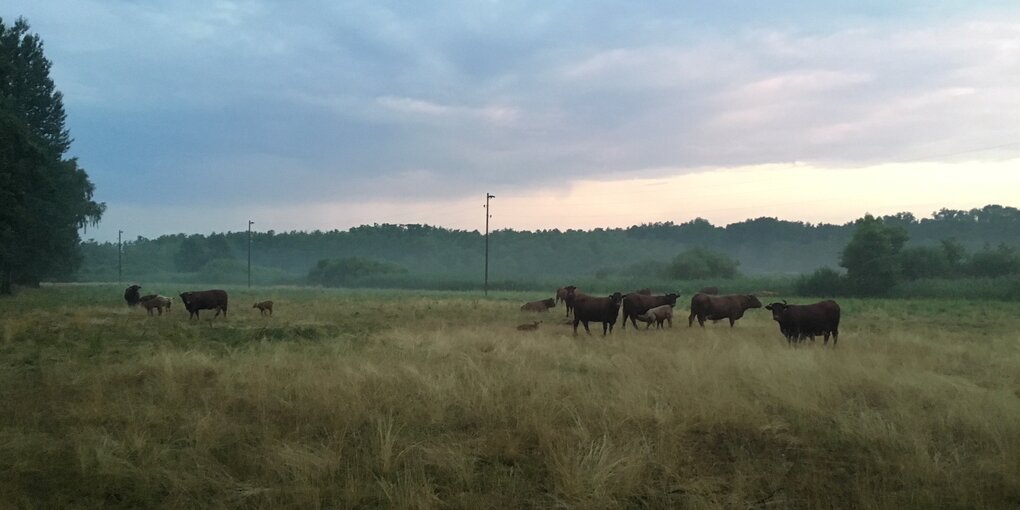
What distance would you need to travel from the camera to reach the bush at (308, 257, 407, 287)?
393 ft

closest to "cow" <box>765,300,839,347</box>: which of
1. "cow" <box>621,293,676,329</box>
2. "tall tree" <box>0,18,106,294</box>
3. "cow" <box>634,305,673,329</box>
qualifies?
"cow" <box>634,305,673,329</box>

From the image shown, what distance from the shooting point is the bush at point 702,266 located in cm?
8694

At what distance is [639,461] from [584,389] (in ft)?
12.5

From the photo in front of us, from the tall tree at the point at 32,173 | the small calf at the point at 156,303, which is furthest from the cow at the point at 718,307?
the tall tree at the point at 32,173

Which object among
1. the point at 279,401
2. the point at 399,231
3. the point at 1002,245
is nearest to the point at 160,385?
the point at 279,401

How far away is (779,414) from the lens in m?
8.98

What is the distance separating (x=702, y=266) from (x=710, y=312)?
64.9 m

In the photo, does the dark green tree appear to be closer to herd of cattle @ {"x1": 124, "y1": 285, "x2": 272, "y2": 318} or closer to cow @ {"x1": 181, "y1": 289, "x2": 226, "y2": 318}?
herd of cattle @ {"x1": 124, "y1": 285, "x2": 272, "y2": 318}

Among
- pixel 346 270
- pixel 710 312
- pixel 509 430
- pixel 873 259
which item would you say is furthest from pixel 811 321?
pixel 346 270

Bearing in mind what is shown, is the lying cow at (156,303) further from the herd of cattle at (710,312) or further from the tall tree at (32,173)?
the herd of cattle at (710,312)

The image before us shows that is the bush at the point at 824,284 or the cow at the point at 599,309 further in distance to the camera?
the bush at the point at 824,284

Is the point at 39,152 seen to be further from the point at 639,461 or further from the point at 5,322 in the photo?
the point at 639,461

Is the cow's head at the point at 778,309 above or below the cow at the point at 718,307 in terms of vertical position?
above

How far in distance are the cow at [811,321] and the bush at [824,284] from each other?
49.4 metres
